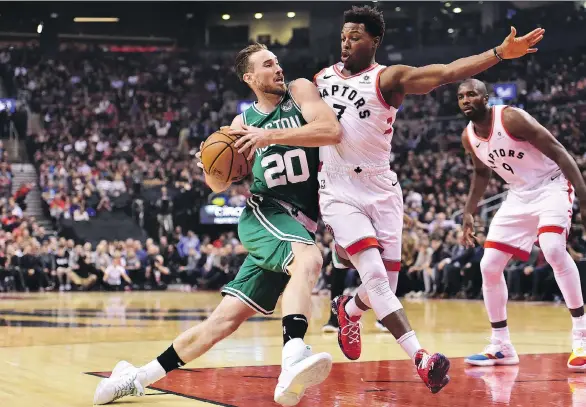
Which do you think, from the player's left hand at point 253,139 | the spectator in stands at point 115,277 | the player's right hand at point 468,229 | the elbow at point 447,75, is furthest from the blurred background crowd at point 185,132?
the player's left hand at point 253,139

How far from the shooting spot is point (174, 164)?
82.4 feet

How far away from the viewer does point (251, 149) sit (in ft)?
14.1

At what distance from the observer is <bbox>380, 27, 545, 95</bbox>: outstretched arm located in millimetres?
4461

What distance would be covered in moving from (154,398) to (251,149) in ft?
4.57

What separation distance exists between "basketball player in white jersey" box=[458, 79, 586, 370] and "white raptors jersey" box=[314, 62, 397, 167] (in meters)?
1.38

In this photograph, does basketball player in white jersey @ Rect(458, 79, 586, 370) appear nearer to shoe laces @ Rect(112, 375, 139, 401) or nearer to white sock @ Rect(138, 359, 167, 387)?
white sock @ Rect(138, 359, 167, 387)

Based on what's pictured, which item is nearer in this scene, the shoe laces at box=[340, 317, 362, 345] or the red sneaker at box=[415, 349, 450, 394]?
the red sneaker at box=[415, 349, 450, 394]

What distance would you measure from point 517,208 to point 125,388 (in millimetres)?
3172

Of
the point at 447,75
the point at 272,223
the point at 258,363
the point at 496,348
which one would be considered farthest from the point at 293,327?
the point at 496,348

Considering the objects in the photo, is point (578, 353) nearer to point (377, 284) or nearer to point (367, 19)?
point (377, 284)

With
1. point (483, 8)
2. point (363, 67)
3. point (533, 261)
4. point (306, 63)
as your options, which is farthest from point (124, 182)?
point (363, 67)

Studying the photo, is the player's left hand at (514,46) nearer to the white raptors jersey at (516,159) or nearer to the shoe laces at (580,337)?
the white raptors jersey at (516,159)

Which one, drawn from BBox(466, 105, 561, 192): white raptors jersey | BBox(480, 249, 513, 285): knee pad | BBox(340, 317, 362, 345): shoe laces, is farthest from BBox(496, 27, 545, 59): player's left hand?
BBox(480, 249, 513, 285): knee pad

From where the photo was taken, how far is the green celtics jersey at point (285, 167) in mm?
4609
